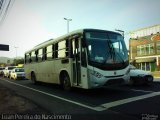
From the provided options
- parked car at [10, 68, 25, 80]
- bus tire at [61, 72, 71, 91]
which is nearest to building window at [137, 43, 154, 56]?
parked car at [10, 68, 25, 80]

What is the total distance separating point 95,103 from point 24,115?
122 inches

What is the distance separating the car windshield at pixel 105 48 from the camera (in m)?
12.1

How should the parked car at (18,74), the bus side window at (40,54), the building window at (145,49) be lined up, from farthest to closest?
1. the building window at (145,49)
2. the parked car at (18,74)
3. the bus side window at (40,54)

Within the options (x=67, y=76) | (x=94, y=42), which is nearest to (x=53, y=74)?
(x=67, y=76)

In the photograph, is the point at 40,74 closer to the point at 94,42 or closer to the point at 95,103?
the point at 94,42

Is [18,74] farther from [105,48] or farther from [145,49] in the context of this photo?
[145,49]

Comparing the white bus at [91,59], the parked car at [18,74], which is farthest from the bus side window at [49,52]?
the parked car at [18,74]

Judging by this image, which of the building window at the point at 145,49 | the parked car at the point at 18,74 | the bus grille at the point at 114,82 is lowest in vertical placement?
the parked car at the point at 18,74

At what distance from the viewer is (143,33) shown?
59406mm

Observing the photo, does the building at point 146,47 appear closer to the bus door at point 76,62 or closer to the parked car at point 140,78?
the parked car at point 140,78

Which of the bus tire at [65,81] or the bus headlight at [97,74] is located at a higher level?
the bus headlight at [97,74]

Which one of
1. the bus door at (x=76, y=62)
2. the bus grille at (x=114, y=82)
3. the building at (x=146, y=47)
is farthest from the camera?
the building at (x=146, y=47)

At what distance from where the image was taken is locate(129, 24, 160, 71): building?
177ft

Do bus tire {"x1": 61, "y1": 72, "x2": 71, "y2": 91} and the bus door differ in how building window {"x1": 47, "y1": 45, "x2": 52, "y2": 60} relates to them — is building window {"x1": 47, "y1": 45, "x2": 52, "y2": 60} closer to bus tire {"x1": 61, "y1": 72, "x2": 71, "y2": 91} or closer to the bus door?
bus tire {"x1": 61, "y1": 72, "x2": 71, "y2": 91}
